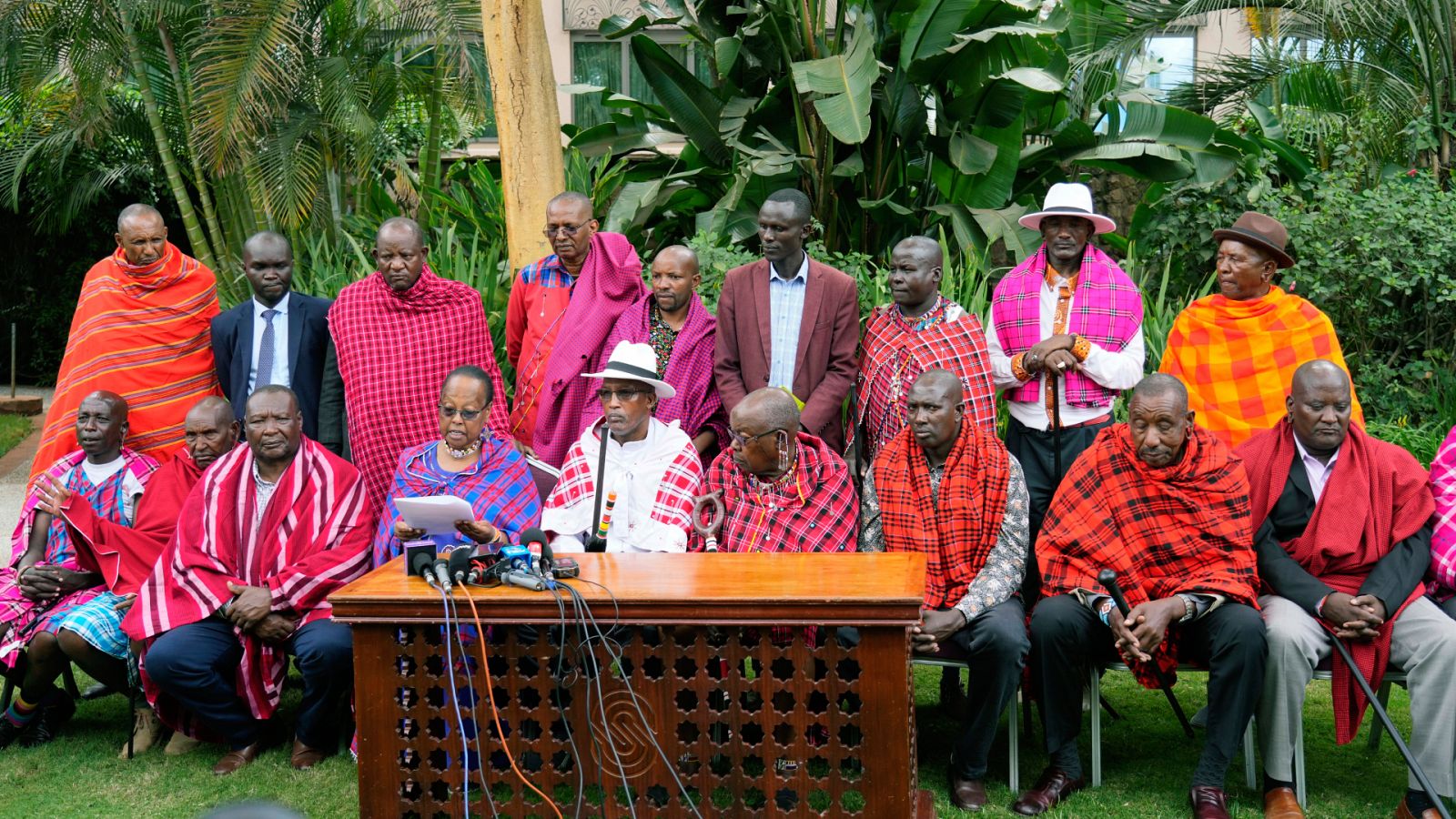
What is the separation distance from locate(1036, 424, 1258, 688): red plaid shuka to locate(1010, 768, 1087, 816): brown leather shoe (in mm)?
481

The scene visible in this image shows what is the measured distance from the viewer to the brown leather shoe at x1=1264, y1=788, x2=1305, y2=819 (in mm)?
5070

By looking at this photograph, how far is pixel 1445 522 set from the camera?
214 inches

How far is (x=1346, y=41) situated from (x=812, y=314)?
717 cm

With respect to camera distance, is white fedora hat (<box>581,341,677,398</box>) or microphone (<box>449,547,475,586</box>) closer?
microphone (<box>449,547,475,586</box>)

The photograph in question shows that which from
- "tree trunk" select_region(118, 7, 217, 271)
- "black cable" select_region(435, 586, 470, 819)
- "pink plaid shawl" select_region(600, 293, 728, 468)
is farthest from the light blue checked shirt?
"tree trunk" select_region(118, 7, 217, 271)

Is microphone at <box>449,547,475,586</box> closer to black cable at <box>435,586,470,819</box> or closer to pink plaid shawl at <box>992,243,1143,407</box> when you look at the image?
black cable at <box>435,586,470,819</box>

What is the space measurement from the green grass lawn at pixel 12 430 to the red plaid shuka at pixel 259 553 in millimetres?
8688

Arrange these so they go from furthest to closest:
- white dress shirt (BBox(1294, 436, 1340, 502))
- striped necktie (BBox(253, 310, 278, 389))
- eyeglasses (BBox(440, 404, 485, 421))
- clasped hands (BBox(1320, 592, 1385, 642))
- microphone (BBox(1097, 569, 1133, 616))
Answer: striped necktie (BBox(253, 310, 278, 389)), eyeglasses (BBox(440, 404, 485, 421)), white dress shirt (BBox(1294, 436, 1340, 502)), clasped hands (BBox(1320, 592, 1385, 642)), microphone (BBox(1097, 569, 1133, 616))

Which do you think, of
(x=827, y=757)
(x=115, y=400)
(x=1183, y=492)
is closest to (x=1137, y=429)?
(x=1183, y=492)

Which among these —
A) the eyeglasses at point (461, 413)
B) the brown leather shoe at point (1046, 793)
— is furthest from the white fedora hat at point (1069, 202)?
the eyeglasses at point (461, 413)

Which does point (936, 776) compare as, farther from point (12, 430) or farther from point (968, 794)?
point (12, 430)

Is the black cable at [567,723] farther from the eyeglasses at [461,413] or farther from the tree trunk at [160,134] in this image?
the tree trunk at [160,134]

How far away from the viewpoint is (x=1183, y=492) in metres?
5.47

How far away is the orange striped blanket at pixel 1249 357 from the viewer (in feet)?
20.2
